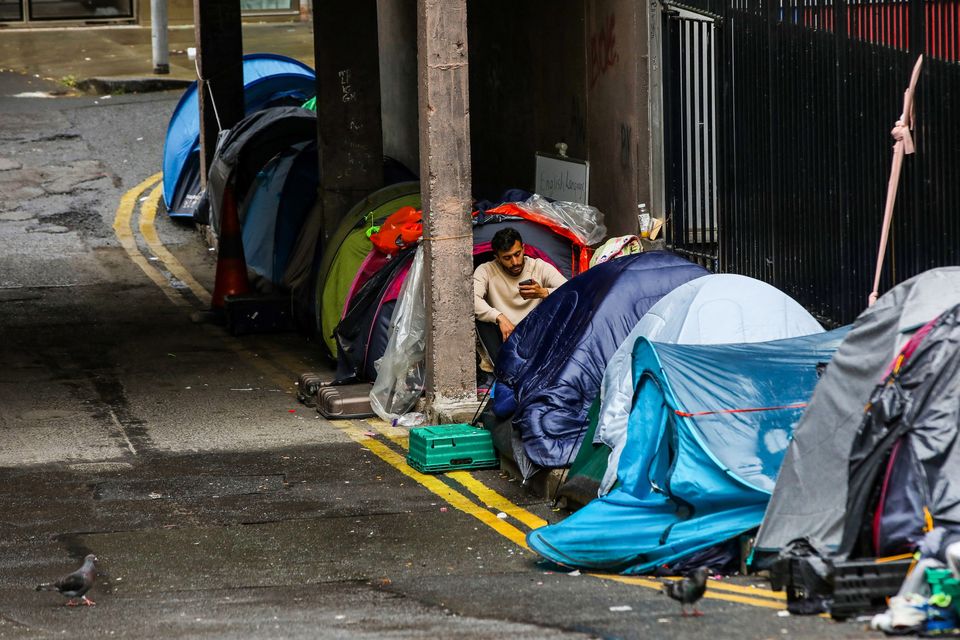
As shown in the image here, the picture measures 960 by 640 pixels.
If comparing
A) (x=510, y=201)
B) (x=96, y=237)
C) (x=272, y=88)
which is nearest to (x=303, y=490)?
(x=510, y=201)

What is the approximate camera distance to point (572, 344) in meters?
9.81

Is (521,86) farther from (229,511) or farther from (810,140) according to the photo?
(229,511)

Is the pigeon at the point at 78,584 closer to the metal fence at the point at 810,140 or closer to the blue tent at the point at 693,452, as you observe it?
the blue tent at the point at 693,452

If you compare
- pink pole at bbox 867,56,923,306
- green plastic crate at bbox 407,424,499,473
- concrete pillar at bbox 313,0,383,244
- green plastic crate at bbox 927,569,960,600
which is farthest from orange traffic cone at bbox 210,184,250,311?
green plastic crate at bbox 927,569,960,600

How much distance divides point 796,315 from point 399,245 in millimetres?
4395

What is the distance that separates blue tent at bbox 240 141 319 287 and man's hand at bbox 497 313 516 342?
194 inches

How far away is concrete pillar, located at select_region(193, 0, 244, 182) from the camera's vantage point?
1912 centimetres

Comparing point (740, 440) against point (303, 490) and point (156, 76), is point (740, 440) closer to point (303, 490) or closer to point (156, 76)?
point (303, 490)

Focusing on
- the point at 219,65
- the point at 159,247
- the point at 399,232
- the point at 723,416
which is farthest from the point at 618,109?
the point at 159,247

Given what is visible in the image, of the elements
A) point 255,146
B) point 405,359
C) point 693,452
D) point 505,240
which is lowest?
point 405,359

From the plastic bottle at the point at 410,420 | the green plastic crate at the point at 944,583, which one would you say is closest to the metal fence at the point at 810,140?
the plastic bottle at the point at 410,420

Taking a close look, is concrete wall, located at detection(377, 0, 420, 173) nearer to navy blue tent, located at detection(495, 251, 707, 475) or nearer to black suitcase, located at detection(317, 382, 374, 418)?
black suitcase, located at detection(317, 382, 374, 418)

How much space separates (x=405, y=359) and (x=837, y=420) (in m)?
5.14

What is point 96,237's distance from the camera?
19.5 m
